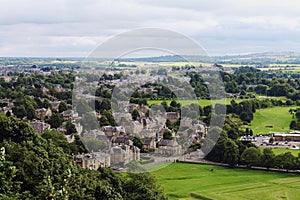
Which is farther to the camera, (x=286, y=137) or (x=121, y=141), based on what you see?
(x=286, y=137)

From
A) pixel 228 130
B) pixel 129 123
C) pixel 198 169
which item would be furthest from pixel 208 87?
pixel 198 169

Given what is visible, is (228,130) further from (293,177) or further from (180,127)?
(293,177)

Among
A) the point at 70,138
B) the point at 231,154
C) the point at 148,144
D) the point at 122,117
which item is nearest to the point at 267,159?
the point at 231,154

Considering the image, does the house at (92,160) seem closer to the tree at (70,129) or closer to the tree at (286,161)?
the tree at (286,161)

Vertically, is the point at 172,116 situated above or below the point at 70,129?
above

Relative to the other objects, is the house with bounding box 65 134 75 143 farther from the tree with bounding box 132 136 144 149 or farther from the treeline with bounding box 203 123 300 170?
the treeline with bounding box 203 123 300 170

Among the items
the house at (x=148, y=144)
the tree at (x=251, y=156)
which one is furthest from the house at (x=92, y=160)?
the tree at (x=251, y=156)

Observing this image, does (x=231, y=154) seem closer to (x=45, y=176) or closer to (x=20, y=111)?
(x=45, y=176)
